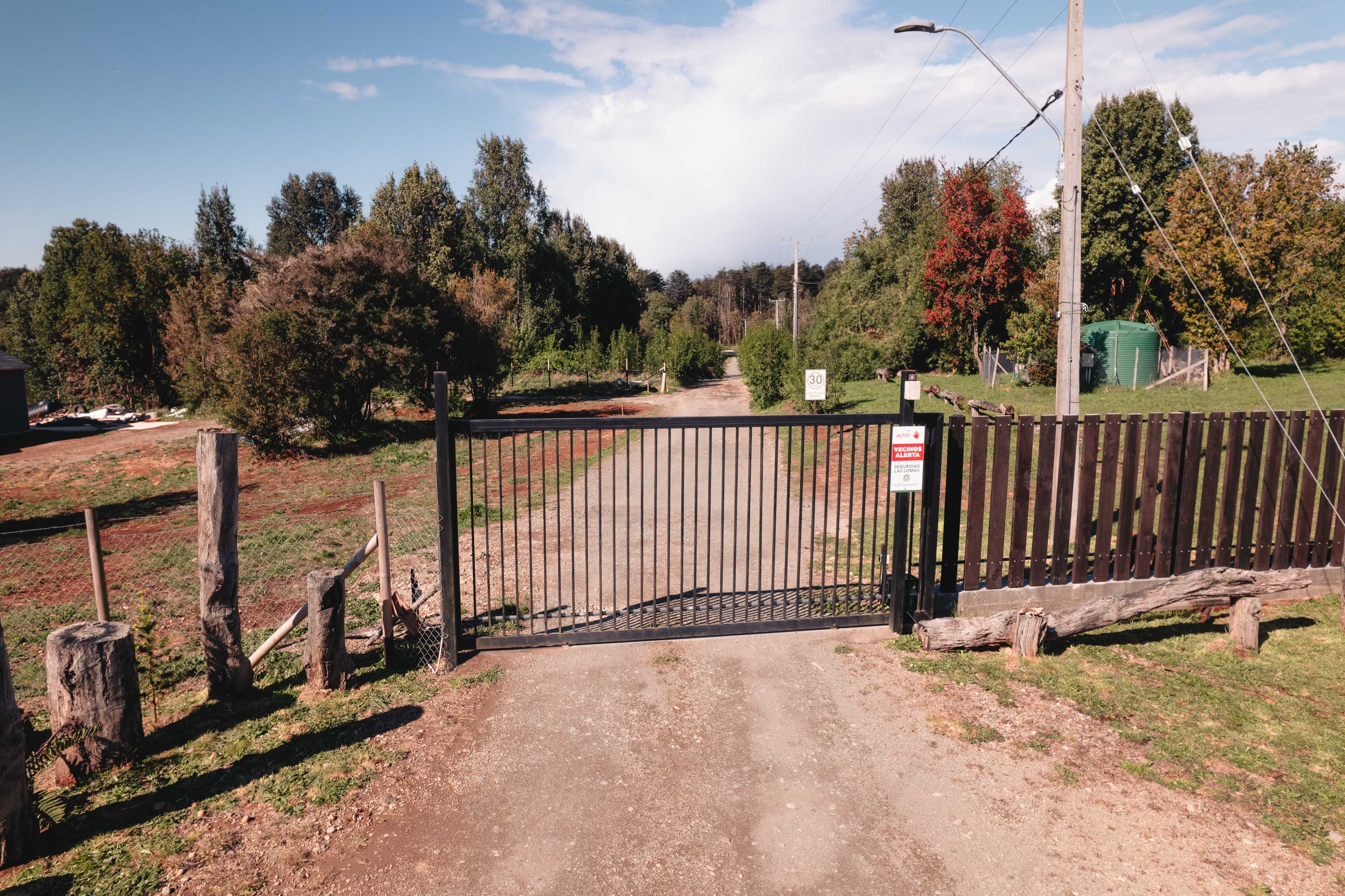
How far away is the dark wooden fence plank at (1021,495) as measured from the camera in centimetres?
640

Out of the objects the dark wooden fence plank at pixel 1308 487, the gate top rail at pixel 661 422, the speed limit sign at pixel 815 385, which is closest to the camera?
the gate top rail at pixel 661 422

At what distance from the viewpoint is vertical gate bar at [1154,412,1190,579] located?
22.1 feet

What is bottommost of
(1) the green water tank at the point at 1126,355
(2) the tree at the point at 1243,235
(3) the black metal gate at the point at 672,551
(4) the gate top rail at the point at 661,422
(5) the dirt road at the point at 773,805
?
(5) the dirt road at the point at 773,805

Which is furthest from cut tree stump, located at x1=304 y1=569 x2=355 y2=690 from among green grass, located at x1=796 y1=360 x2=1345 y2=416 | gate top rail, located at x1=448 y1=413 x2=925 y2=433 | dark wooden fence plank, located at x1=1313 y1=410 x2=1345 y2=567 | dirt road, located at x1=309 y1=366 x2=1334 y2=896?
green grass, located at x1=796 y1=360 x2=1345 y2=416

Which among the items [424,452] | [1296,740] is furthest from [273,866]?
[424,452]

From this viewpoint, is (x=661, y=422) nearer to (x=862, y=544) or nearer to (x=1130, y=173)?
(x=862, y=544)

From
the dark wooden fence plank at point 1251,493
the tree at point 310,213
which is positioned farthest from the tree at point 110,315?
the dark wooden fence plank at point 1251,493

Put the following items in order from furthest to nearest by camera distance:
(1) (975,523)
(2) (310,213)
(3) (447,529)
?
(2) (310,213), (1) (975,523), (3) (447,529)

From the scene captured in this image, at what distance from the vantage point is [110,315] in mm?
38125

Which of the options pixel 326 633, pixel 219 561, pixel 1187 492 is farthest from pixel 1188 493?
pixel 219 561

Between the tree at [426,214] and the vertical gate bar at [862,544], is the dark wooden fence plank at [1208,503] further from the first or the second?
the tree at [426,214]

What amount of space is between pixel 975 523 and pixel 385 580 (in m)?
5.20

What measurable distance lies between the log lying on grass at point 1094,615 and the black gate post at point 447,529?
395cm

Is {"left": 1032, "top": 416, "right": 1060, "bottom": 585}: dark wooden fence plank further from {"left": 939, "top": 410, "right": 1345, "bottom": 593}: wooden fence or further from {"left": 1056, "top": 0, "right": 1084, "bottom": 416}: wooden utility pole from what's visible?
{"left": 1056, "top": 0, "right": 1084, "bottom": 416}: wooden utility pole
